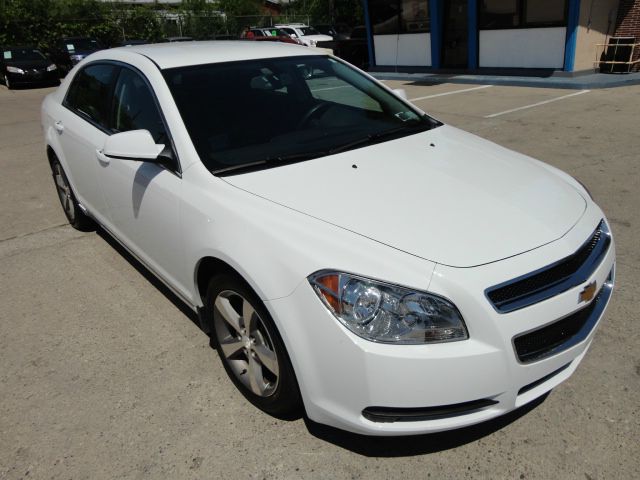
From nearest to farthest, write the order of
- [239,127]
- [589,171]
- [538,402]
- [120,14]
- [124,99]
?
[538,402] < [239,127] < [124,99] < [589,171] < [120,14]

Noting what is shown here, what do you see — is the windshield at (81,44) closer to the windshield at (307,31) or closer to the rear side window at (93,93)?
the windshield at (307,31)

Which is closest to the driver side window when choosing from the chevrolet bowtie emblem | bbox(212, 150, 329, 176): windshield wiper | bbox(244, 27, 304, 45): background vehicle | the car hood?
bbox(212, 150, 329, 176): windshield wiper

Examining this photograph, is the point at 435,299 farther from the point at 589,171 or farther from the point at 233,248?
the point at 589,171

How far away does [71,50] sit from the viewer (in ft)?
69.9

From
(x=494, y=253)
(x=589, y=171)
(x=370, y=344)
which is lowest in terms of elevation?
(x=589, y=171)

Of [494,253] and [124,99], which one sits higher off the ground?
[124,99]

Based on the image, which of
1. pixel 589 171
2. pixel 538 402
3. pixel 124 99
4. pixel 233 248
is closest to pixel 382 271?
pixel 233 248

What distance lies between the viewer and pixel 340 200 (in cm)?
233

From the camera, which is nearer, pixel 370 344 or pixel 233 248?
pixel 370 344

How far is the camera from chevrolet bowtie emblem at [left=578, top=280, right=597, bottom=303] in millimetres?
2094

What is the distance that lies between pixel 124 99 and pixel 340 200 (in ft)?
5.90

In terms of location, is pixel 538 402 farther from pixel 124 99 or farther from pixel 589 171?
pixel 589 171

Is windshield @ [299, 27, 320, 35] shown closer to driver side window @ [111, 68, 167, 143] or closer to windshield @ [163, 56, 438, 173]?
windshield @ [163, 56, 438, 173]


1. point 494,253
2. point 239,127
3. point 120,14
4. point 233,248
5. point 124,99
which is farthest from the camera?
point 120,14
